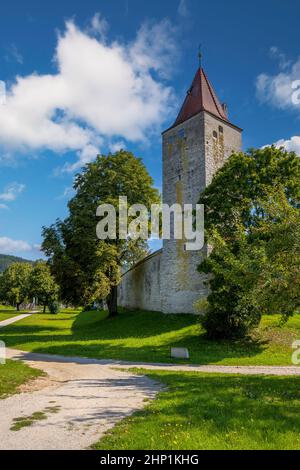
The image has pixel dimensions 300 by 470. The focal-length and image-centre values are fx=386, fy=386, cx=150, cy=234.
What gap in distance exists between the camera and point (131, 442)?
20.8 feet

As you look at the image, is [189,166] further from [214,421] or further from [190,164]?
[214,421]

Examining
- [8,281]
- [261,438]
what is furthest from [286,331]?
[8,281]

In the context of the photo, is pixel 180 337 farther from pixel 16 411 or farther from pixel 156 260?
pixel 16 411

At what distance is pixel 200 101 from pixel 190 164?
605 cm

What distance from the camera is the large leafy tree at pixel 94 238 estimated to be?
31.1 metres

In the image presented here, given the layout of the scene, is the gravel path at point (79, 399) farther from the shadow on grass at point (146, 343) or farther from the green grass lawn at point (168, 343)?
the shadow on grass at point (146, 343)

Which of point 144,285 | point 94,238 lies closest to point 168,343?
point 94,238

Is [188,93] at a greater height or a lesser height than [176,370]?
greater

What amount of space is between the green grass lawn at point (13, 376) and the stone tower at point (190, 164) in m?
17.9

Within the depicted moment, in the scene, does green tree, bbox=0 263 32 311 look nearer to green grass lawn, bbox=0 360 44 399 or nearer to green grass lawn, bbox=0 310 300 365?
green grass lawn, bbox=0 310 300 365

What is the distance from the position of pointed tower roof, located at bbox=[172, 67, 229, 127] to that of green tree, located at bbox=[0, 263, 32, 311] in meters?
52.1

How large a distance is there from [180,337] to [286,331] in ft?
22.0

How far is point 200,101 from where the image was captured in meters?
34.2

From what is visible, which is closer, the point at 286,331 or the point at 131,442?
the point at 131,442
